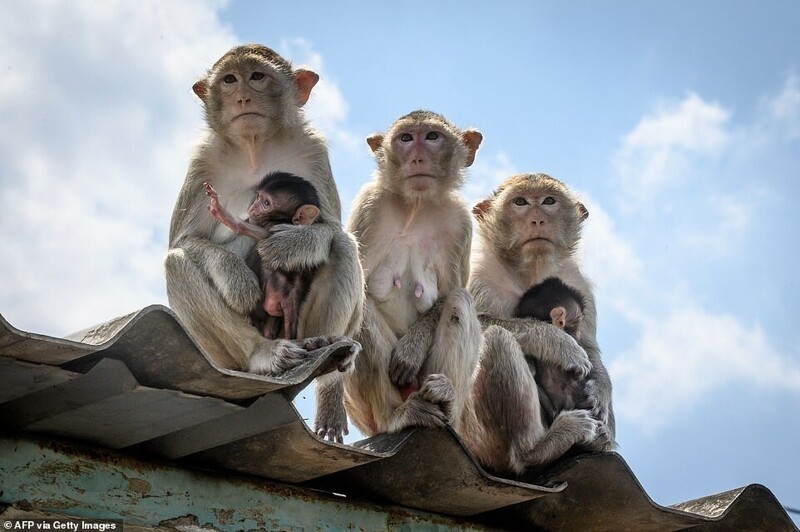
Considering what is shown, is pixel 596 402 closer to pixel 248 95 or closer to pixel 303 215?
pixel 303 215

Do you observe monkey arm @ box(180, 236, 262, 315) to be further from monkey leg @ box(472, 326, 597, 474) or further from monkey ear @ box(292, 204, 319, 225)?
monkey leg @ box(472, 326, 597, 474)

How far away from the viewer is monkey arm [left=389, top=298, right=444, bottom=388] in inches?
226

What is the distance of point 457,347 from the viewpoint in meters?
A: 5.59

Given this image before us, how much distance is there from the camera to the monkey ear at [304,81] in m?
6.14

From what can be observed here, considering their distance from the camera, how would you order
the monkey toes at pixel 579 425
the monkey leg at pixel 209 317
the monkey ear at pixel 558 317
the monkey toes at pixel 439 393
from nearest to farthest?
the monkey leg at pixel 209 317 < the monkey toes at pixel 439 393 < the monkey toes at pixel 579 425 < the monkey ear at pixel 558 317

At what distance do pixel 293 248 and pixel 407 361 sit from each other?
3.18 ft

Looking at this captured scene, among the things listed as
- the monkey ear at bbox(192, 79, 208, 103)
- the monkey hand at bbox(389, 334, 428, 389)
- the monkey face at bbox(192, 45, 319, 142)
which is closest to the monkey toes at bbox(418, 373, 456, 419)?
the monkey hand at bbox(389, 334, 428, 389)

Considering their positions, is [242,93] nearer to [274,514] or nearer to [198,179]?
[198,179]

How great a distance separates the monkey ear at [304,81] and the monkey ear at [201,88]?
0.48 meters

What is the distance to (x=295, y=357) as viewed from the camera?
15.6ft

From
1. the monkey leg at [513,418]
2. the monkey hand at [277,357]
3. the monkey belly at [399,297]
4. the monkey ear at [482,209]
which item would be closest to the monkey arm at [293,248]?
the monkey hand at [277,357]

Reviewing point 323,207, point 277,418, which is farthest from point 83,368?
point 323,207

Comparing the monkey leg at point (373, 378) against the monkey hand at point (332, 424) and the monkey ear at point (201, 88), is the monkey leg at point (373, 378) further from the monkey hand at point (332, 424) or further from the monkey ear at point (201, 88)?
the monkey ear at point (201, 88)

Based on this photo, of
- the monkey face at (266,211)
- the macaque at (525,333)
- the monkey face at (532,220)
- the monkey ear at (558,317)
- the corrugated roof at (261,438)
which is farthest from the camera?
the monkey face at (532,220)
